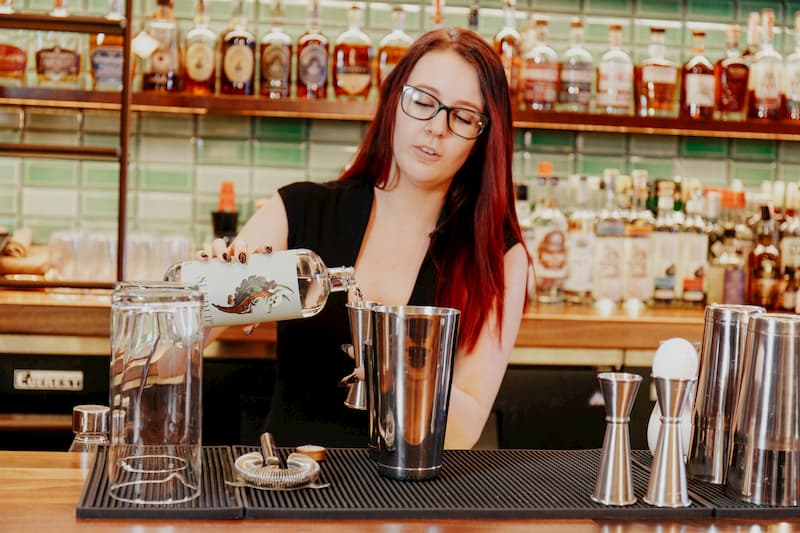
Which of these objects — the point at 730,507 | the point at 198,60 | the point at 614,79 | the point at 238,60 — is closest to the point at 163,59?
the point at 198,60

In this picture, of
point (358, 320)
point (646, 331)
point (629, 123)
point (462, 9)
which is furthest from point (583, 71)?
point (358, 320)

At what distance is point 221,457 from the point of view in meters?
1.19

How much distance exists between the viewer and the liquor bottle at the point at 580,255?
9.21ft

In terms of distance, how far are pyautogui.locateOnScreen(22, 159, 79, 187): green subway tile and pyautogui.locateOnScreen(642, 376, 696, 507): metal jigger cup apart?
2.14 metres

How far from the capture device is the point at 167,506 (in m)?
1.00

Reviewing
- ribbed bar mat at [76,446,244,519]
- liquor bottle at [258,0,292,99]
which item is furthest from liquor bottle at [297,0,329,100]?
ribbed bar mat at [76,446,244,519]

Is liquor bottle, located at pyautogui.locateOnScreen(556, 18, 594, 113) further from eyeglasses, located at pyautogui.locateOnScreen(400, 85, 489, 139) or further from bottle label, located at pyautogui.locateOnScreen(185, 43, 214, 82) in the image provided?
eyeglasses, located at pyautogui.locateOnScreen(400, 85, 489, 139)

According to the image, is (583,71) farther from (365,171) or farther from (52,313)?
(52,313)

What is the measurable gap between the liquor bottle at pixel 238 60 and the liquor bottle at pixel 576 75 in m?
0.83

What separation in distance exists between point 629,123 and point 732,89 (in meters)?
0.34

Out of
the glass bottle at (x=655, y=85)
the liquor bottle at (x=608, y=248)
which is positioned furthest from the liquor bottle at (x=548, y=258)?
the glass bottle at (x=655, y=85)

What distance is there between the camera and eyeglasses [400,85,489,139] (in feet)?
5.27

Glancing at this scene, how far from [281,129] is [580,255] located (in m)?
0.90

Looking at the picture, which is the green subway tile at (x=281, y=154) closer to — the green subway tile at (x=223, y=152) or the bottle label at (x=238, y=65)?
the green subway tile at (x=223, y=152)
